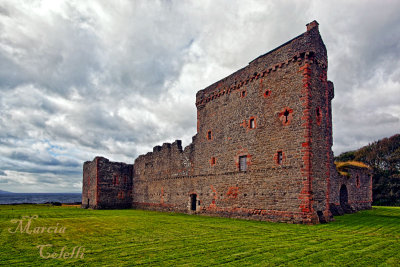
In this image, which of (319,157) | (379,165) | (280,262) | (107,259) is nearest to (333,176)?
(319,157)

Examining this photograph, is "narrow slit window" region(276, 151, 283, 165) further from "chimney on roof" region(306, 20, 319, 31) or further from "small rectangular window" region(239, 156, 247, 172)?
"chimney on roof" region(306, 20, 319, 31)

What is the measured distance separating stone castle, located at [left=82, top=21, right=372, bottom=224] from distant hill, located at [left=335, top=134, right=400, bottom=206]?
56.4 ft

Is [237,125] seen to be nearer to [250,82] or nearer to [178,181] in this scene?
[250,82]

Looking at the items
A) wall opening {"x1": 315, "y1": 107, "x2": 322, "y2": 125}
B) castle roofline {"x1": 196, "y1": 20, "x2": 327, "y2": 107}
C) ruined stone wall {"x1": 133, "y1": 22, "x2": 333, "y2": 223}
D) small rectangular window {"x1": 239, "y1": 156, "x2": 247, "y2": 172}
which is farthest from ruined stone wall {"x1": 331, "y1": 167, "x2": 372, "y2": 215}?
castle roofline {"x1": 196, "y1": 20, "x2": 327, "y2": 107}

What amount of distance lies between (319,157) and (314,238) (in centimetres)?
610

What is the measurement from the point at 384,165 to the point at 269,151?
3787 cm

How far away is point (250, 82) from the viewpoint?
18625 mm

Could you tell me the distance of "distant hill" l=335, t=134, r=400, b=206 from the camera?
39.8 metres

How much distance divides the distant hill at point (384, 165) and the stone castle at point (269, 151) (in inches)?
677

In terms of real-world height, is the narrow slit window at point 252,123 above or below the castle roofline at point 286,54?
below

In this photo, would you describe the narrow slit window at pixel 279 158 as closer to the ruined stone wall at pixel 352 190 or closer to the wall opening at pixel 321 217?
the wall opening at pixel 321 217

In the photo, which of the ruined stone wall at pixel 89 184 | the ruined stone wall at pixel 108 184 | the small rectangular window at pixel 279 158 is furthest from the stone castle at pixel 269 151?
the ruined stone wall at pixel 89 184

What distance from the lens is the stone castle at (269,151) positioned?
1483cm

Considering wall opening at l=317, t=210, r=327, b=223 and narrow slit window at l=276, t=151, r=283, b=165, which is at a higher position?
narrow slit window at l=276, t=151, r=283, b=165
